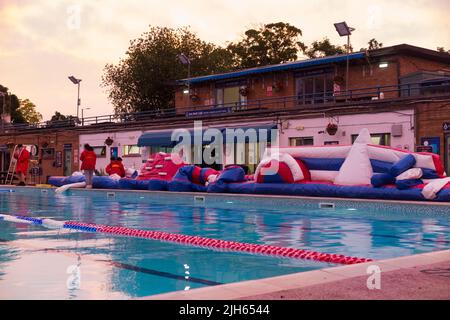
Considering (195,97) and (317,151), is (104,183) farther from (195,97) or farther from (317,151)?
(195,97)

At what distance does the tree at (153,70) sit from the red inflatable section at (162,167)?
1198 inches

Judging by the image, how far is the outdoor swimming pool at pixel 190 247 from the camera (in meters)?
6.06

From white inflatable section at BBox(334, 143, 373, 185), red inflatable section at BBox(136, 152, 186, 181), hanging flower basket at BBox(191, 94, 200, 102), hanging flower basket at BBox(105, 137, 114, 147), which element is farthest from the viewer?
hanging flower basket at BBox(191, 94, 200, 102)

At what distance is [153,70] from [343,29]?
2734cm

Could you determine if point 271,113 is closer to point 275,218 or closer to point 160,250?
point 275,218

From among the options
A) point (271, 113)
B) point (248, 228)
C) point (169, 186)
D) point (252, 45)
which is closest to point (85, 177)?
point (169, 186)

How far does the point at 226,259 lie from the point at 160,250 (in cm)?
120

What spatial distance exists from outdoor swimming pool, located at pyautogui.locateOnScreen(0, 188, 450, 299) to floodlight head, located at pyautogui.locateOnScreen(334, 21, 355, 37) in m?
14.2

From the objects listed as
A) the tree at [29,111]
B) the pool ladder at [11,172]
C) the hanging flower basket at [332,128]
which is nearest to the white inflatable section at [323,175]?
the hanging flower basket at [332,128]

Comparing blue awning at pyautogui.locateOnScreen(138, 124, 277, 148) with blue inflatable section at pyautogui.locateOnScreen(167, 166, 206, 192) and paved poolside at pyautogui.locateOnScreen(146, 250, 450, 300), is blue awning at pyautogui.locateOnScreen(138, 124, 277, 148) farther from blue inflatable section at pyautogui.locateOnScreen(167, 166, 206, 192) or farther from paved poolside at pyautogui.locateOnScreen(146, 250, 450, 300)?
paved poolside at pyautogui.locateOnScreen(146, 250, 450, 300)

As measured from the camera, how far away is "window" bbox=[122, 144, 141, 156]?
122ft

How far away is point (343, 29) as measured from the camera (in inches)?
1142

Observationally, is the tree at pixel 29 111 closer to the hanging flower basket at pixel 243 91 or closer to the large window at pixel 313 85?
the hanging flower basket at pixel 243 91

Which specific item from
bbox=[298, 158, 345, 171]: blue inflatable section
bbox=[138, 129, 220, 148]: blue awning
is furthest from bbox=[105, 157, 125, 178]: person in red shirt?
bbox=[298, 158, 345, 171]: blue inflatable section
